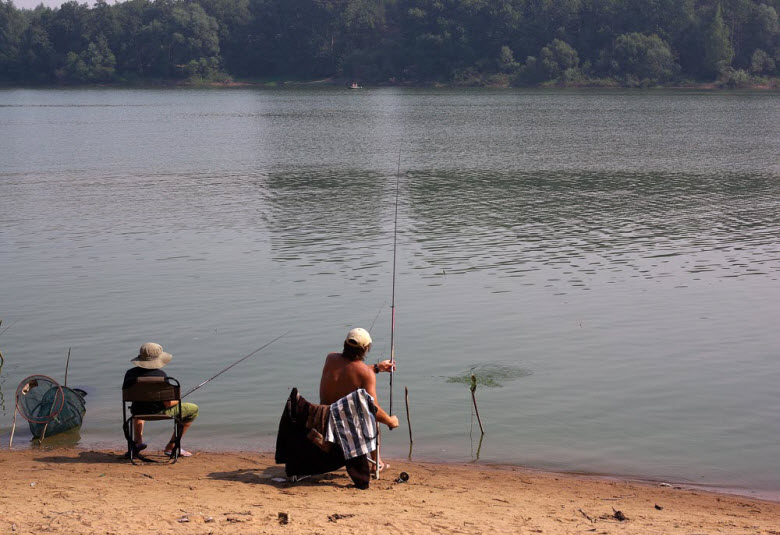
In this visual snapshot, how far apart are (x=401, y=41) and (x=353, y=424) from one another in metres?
128

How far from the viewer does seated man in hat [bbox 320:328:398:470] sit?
8555mm

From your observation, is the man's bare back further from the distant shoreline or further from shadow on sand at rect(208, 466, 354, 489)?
the distant shoreline

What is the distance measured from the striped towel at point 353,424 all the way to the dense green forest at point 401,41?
10383cm

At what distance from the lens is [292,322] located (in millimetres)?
16594

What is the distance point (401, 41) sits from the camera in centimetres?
13325

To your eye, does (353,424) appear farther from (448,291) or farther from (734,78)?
(734,78)

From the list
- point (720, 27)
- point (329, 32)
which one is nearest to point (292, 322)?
point (720, 27)

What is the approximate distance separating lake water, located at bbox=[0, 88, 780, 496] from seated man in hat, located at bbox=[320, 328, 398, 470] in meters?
2.56

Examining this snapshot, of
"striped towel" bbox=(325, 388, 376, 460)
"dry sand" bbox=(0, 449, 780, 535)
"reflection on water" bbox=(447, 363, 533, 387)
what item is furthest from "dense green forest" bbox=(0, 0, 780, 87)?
"striped towel" bbox=(325, 388, 376, 460)

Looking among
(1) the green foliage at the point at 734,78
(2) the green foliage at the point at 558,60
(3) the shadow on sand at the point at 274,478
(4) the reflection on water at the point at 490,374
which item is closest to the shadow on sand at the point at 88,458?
(3) the shadow on sand at the point at 274,478

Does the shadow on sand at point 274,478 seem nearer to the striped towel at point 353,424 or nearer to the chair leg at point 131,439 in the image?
the striped towel at point 353,424

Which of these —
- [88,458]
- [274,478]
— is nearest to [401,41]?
[88,458]

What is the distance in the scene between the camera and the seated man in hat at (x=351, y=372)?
8.55 m

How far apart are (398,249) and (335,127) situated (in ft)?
131
